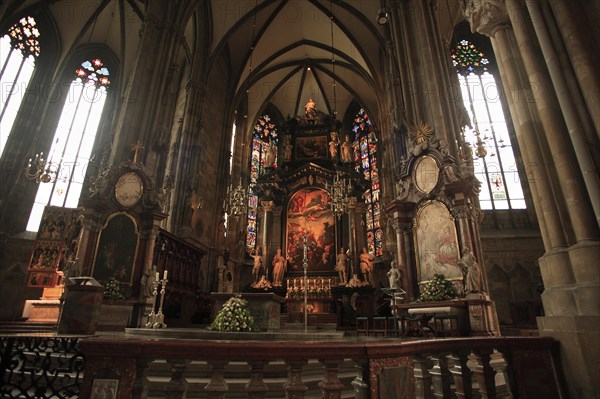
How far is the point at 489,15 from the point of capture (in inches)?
214

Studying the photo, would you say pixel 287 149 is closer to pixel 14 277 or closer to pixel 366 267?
pixel 366 267

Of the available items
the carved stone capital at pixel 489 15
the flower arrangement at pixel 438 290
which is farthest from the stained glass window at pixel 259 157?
the carved stone capital at pixel 489 15

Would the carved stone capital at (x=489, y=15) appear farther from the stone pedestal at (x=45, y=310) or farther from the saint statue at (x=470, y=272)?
the stone pedestal at (x=45, y=310)

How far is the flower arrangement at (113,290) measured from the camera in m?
9.45

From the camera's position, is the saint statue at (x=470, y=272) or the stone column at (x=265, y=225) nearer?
the saint statue at (x=470, y=272)

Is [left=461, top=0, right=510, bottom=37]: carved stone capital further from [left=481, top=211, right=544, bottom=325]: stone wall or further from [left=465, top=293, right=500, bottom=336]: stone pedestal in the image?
[left=481, top=211, right=544, bottom=325]: stone wall

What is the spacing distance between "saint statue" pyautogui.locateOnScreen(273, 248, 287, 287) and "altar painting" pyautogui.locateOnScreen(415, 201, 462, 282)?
1111 centimetres

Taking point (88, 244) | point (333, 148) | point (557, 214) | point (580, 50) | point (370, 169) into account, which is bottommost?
point (557, 214)

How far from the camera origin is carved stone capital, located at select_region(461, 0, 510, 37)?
17.5 feet

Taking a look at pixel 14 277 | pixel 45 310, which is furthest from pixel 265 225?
pixel 14 277

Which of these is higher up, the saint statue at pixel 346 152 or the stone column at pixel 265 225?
the saint statue at pixel 346 152

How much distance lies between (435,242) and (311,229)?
12.4 meters

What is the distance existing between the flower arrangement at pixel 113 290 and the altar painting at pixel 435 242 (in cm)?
889

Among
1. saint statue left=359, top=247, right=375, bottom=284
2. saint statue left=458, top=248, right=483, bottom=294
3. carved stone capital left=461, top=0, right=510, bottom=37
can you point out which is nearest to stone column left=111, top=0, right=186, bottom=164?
carved stone capital left=461, top=0, right=510, bottom=37
